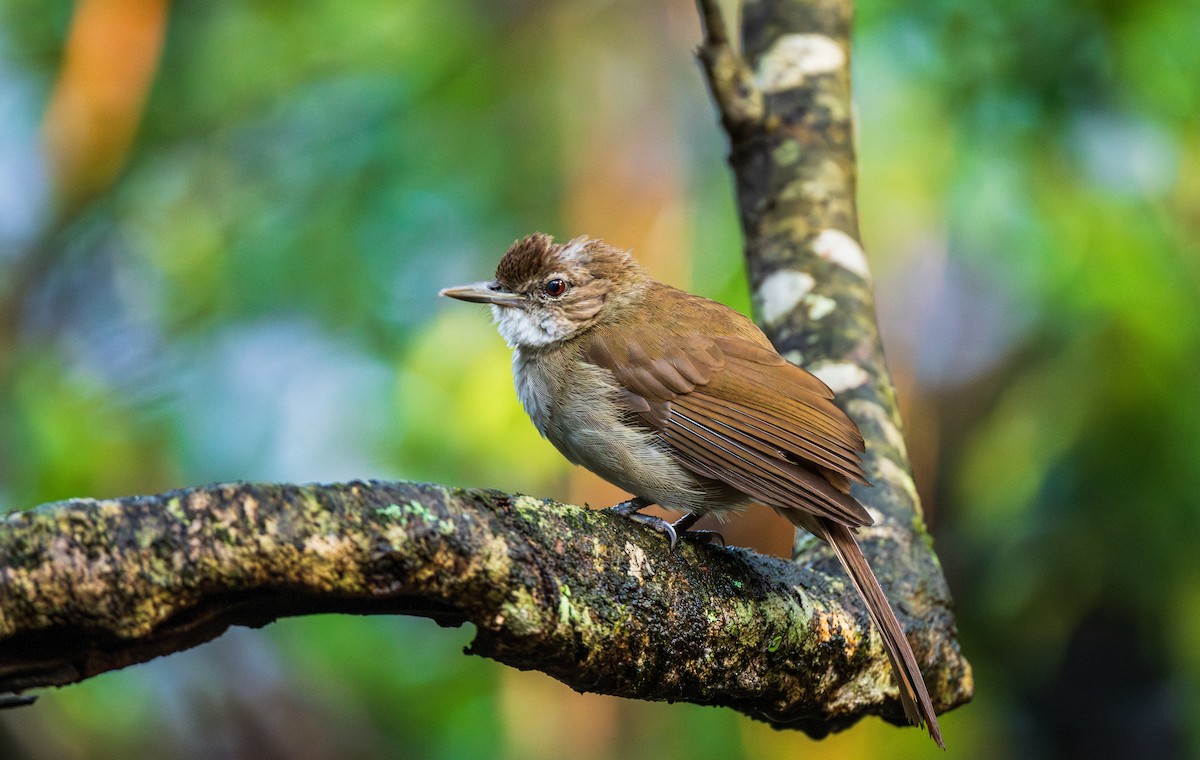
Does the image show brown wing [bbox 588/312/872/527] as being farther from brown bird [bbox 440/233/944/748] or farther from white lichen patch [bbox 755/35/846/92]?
white lichen patch [bbox 755/35/846/92]

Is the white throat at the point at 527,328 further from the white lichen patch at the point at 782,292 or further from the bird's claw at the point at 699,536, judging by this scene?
the bird's claw at the point at 699,536

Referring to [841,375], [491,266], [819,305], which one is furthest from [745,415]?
[491,266]

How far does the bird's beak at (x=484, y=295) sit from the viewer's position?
3.91 metres

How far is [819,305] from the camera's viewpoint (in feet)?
11.6

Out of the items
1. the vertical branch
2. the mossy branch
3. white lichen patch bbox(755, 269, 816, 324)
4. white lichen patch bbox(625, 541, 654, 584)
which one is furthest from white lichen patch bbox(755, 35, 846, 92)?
white lichen patch bbox(625, 541, 654, 584)

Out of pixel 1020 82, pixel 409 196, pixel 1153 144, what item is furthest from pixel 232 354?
pixel 1153 144

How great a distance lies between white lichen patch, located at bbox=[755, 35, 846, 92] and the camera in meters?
3.98

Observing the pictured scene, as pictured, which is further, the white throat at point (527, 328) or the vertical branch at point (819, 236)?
the white throat at point (527, 328)

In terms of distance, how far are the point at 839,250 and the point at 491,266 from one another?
4140 millimetres

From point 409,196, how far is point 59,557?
626 cm

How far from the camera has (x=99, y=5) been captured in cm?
730

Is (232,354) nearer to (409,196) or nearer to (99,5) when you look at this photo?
(409,196)

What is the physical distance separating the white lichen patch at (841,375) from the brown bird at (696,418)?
208 mm

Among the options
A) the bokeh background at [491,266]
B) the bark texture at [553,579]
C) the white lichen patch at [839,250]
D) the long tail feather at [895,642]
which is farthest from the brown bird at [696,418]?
the bokeh background at [491,266]
